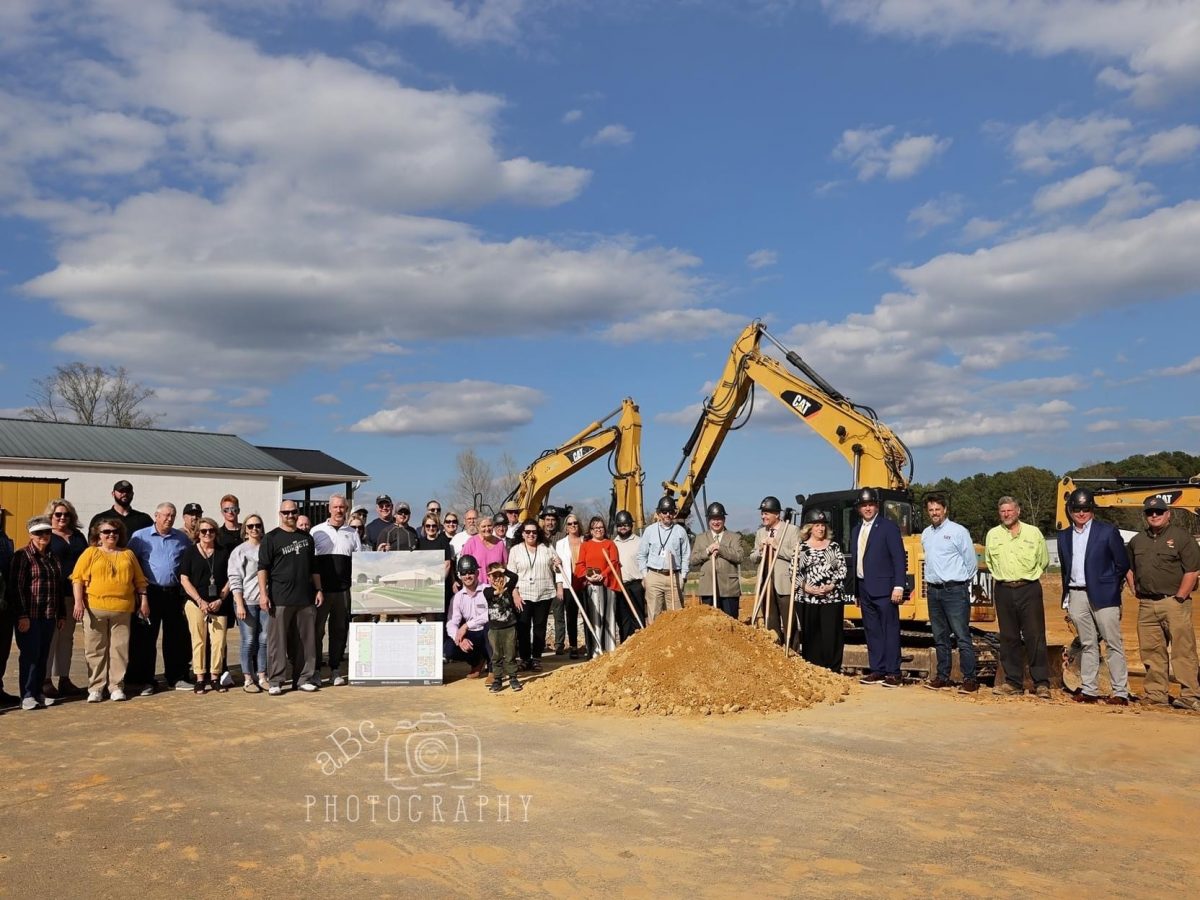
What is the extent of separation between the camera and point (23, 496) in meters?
21.3

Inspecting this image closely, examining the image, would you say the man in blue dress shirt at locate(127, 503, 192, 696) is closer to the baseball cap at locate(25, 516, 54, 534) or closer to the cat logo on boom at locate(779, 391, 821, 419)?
the baseball cap at locate(25, 516, 54, 534)

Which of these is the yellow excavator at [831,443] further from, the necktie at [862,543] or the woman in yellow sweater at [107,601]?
the woman in yellow sweater at [107,601]

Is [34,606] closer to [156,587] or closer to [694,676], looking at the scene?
[156,587]

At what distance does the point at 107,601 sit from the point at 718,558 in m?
6.72

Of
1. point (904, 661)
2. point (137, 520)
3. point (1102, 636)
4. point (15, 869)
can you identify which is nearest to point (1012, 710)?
point (1102, 636)

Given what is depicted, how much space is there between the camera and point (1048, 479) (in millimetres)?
58781

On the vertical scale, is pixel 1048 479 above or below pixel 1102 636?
above

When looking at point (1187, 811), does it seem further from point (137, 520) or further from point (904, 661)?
point (137, 520)

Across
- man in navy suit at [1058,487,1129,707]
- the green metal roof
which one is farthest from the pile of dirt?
the green metal roof

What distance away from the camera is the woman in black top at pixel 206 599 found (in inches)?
400

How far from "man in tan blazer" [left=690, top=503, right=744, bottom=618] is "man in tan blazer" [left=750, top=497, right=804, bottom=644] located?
35cm

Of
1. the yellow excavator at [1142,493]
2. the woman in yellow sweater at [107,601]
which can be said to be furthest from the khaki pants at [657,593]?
the yellow excavator at [1142,493]

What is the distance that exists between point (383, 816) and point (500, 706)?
3.81 meters

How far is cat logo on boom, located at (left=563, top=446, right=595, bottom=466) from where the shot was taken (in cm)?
1873
